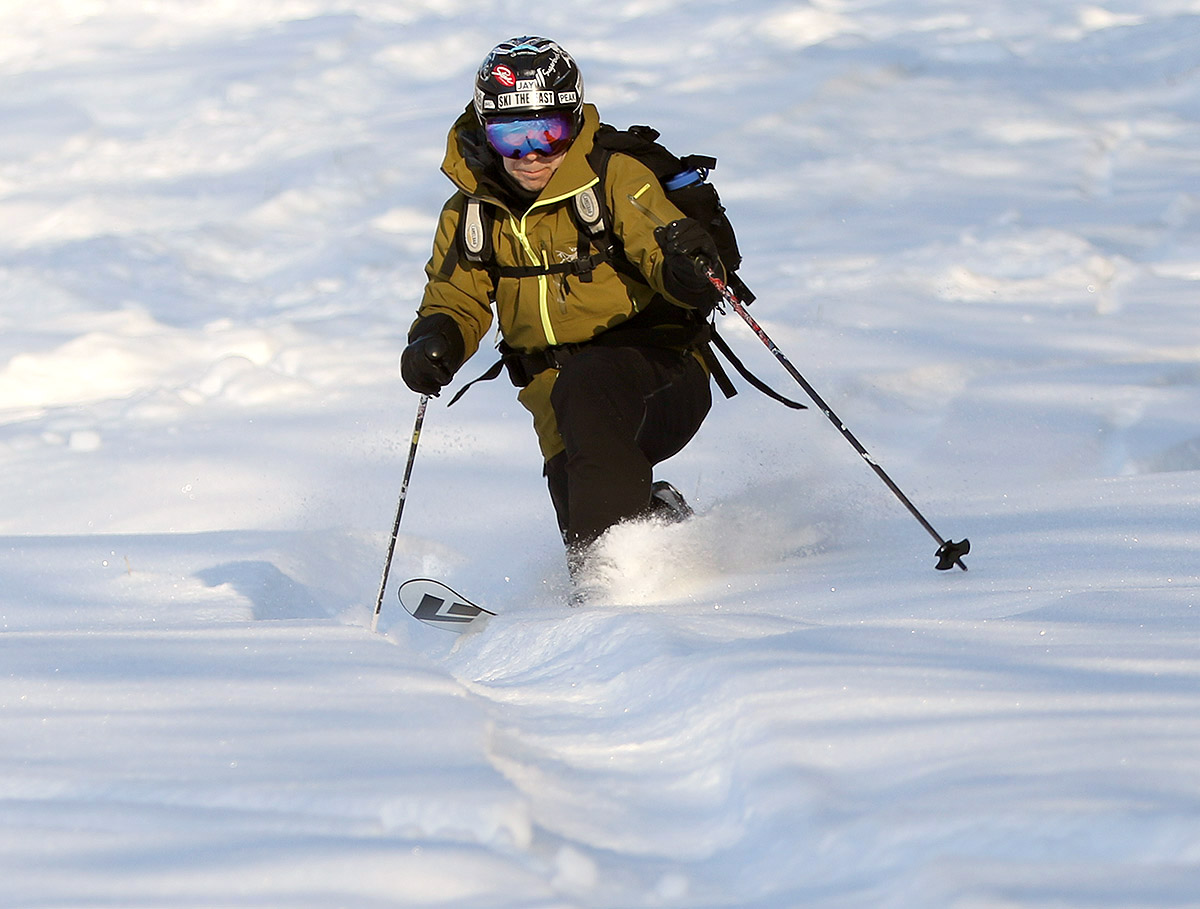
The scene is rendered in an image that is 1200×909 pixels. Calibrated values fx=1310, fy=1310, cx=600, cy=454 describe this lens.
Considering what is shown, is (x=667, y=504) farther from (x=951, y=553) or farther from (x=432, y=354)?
(x=951, y=553)

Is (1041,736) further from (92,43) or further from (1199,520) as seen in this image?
(92,43)

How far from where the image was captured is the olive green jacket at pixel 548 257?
3.90 metres

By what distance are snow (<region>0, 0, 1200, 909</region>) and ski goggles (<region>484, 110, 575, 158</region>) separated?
1183mm

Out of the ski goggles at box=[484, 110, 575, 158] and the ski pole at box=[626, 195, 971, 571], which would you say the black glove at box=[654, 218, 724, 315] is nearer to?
the ski pole at box=[626, 195, 971, 571]

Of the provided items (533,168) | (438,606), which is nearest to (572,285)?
(533,168)

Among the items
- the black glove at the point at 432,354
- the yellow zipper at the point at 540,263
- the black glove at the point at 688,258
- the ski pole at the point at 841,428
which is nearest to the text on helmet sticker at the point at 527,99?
the yellow zipper at the point at 540,263

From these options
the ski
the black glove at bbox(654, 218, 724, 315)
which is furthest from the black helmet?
the ski

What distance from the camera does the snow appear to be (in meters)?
1.71

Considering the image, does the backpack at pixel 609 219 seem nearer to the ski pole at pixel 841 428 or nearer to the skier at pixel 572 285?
the skier at pixel 572 285

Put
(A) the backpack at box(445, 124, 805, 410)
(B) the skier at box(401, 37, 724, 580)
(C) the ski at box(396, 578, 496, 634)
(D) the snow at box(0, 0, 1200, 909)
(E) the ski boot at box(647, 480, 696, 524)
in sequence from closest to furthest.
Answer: (D) the snow at box(0, 0, 1200, 909)
(C) the ski at box(396, 578, 496, 634)
(B) the skier at box(401, 37, 724, 580)
(A) the backpack at box(445, 124, 805, 410)
(E) the ski boot at box(647, 480, 696, 524)

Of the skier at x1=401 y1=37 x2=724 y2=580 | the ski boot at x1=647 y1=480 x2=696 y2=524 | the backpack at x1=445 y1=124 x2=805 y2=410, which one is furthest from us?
the ski boot at x1=647 y1=480 x2=696 y2=524

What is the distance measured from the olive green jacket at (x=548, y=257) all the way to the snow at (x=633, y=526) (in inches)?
29.5

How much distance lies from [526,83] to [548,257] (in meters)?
0.52

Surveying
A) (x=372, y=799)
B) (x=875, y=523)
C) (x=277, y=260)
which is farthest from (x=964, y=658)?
(x=277, y=260)
